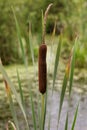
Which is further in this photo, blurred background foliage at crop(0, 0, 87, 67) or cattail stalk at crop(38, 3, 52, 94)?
blurred background foliage at crop(0, 0, 87, 67)

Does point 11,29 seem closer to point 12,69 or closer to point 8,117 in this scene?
point 12,69

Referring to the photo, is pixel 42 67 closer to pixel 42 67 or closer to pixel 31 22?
pixel 42 67

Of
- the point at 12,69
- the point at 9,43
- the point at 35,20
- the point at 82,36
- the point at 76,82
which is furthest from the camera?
the point at 35,20

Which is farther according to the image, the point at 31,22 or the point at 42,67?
the point at 31,22

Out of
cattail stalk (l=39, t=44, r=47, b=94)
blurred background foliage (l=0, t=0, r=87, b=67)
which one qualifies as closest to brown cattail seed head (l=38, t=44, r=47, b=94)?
cattail stalk (l=39, t=44, r=47, b=94)

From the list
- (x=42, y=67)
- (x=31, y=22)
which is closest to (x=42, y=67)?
(x=42, y=67)

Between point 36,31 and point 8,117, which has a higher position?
point 8,117

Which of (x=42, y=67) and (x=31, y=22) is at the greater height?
(x=42, y=67)

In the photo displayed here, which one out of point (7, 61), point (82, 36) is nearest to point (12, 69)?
point (7, 61)

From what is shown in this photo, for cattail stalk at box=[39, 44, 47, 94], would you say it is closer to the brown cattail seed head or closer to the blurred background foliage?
the brown cattail seed head
